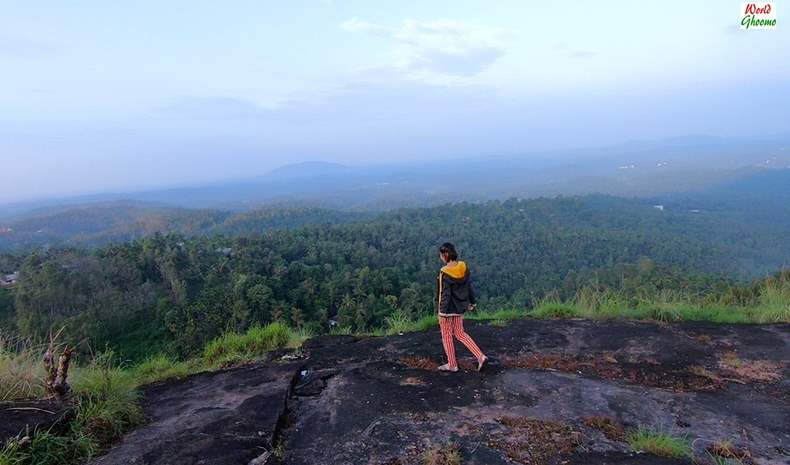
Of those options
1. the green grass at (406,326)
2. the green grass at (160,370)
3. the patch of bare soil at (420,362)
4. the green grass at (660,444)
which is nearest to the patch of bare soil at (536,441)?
the green grass at (660,444)

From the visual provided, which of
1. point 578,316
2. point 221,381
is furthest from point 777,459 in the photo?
point 221,381

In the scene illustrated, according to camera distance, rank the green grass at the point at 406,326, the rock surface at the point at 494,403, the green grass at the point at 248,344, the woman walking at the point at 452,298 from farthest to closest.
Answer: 1. the green grass at the point at 406,326
2. the green grass at the point at 248,344
3. the woman walking at the point at 452,298
4. the rock surface at the point at 494,403

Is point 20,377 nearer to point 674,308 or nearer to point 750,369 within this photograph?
point 750,369

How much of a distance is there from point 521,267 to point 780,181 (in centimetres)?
11850

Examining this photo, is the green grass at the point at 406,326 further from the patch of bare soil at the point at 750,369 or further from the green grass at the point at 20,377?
the green grass at the point at 20,377

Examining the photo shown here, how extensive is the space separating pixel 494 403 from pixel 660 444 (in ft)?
4.75

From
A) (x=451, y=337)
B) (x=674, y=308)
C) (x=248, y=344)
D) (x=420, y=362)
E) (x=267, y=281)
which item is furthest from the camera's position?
(x=267, y=281)

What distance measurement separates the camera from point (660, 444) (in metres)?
3.64

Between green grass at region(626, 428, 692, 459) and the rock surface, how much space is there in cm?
8

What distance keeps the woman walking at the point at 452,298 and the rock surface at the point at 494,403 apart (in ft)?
0.83

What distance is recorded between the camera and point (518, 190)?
150000 mm

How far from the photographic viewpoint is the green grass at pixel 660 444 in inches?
141

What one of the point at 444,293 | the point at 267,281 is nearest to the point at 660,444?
the point at 444,293

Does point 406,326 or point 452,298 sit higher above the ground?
point 452,298
